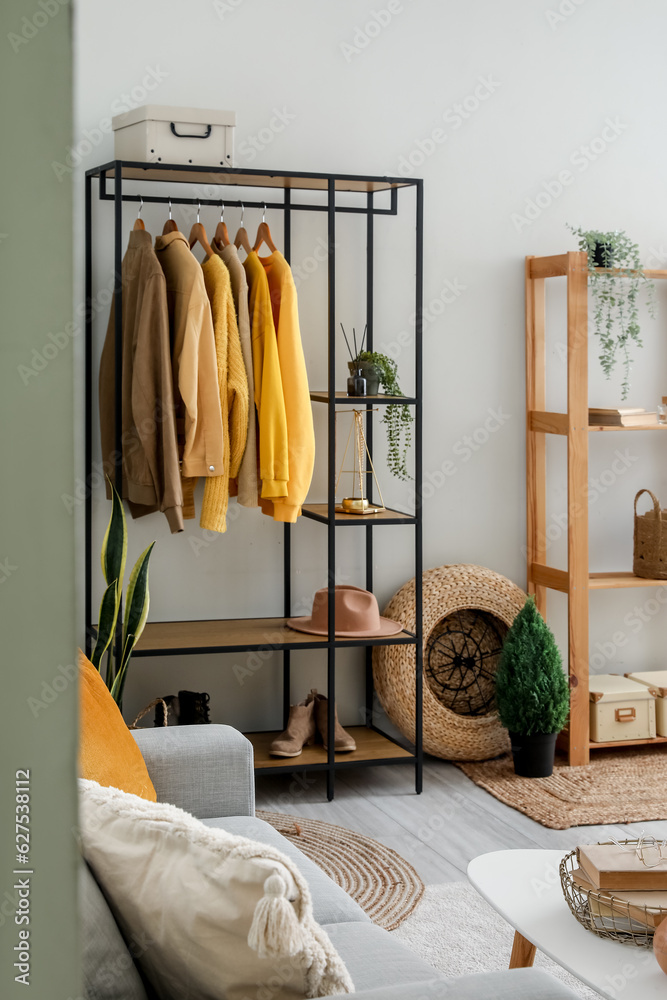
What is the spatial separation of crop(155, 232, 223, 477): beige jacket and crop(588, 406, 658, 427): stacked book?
159 cm

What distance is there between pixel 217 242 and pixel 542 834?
2.29m

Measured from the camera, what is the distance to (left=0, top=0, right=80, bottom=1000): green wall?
17cm

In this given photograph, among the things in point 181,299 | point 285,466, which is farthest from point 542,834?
point 181,299

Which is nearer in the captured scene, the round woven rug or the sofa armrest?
the sofa armrest

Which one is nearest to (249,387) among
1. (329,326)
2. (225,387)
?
(225,387)

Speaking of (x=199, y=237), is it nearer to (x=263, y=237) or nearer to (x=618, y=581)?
(x=263, y=237)

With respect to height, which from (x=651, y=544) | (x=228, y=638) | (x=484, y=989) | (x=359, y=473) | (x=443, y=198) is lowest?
(x=484, y=989)

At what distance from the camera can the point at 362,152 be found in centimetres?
396

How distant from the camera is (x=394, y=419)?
12.5 ft

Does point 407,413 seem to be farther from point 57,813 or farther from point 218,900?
point 57,813

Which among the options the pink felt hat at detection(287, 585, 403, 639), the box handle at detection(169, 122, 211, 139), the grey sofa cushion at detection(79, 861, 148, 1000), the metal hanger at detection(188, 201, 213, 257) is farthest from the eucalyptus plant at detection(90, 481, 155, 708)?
the grey sofa cushion at detection(79, 861, 148, 1000)

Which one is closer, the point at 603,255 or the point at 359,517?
the point at 359,517

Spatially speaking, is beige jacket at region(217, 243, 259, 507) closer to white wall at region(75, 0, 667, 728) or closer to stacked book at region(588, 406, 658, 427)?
white wall at region(75, 0, 667, 728)

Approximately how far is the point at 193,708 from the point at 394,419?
4.24ft
